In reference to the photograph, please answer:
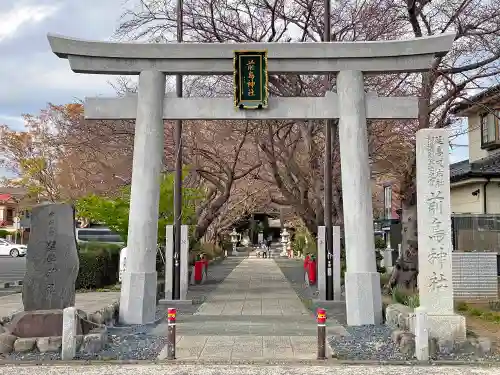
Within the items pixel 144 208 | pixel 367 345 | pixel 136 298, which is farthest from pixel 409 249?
pixel 136 298

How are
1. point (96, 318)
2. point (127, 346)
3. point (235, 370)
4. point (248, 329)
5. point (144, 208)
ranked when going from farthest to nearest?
point (144, 208) → point (248, 329) → point (96, 318) → point (127, 346) → point (235, 370)

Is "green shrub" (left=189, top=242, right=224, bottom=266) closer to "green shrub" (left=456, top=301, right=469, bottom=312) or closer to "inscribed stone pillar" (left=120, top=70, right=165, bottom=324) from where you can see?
"inscribed stone pillar" (left=120, top=70, right=165, bottom=324)

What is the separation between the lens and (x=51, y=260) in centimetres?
1094

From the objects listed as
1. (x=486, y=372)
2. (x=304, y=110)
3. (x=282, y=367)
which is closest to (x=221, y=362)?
(x=282, y=367)

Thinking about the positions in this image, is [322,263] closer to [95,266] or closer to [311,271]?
[311,271]

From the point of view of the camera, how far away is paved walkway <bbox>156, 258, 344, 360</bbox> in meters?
9.84

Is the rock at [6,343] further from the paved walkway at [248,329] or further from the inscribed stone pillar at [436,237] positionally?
the inscribed stone pillar at [436,237]

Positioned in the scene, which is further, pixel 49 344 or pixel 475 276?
pixel 475 276

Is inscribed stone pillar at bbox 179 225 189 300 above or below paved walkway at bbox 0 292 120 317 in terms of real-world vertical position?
above

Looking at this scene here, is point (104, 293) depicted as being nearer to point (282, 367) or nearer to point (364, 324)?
point (364, 324)

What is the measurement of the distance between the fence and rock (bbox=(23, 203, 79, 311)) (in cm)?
1108

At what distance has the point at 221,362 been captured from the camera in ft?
30.1

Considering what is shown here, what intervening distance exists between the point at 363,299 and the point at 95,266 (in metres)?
12.7

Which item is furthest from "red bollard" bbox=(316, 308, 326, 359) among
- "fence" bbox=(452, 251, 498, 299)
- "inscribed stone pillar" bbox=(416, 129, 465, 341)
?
"fence" bbox=(452, 251, 498, 299)
